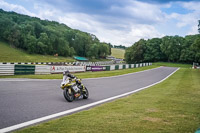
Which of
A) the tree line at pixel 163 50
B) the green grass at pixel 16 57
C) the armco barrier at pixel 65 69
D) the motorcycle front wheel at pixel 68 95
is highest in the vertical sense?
the tree line at pixel 163 50

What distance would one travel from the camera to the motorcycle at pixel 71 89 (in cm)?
904

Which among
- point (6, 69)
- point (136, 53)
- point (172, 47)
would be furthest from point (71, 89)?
point (136, 53)

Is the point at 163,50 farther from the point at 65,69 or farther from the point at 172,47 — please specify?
the point at 65,69

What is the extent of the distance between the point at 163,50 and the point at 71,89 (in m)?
96.6

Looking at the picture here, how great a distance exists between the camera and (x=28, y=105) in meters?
7.58

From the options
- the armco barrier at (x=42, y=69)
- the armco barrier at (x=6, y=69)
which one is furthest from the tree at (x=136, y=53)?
the armco barrier at (x=6, y=69)

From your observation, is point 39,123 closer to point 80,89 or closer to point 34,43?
point 80,89

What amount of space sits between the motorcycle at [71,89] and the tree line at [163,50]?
9014 cm

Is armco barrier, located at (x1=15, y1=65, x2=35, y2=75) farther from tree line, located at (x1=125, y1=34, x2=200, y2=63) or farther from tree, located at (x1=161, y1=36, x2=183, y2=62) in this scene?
tree, located at (x1=161, y1=36, x2=183, y2=62)

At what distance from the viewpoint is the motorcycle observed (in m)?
9.04

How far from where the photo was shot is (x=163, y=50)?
9994 cm

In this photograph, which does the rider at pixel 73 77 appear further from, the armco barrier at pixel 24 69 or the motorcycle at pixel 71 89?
the armco barrier at pixel 24 69

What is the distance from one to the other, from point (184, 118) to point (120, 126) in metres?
2.29

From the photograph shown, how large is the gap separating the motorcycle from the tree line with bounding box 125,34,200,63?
90.1m
